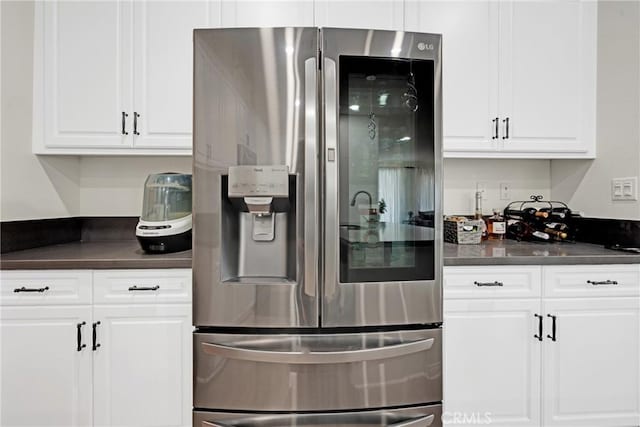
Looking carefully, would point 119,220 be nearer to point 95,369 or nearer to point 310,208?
point 95,369

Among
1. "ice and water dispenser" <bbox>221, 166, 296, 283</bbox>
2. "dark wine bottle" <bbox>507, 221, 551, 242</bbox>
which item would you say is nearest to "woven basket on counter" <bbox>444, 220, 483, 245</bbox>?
"dark wine bottle" <bbox>507, 221, 551, 242</bbox>

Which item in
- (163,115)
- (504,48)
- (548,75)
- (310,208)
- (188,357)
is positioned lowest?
(188,357)

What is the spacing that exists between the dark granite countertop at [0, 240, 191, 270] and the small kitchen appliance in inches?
2.0

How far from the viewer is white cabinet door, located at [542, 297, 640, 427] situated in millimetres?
1653

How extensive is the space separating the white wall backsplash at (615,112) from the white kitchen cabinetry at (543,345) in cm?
49

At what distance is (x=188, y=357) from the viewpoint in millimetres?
1566

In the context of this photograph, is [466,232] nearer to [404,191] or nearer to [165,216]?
[404,191]

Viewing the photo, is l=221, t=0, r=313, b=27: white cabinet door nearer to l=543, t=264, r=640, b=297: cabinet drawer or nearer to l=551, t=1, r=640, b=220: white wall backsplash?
l=551, t=1, r=640, b=220: white wall backsplash

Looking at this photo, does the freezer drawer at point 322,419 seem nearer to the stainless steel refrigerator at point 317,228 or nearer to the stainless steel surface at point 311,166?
the stainless steel refrigerator at point 317,228

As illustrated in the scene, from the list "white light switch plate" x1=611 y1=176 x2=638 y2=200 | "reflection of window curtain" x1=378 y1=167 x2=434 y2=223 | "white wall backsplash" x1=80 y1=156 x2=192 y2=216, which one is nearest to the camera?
"reflection of window curtain" x1=378 y1=167 x2=434 y2=223

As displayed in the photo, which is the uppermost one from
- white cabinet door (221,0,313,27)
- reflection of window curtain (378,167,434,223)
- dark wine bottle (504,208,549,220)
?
white cabinet door (221,0,313,27)

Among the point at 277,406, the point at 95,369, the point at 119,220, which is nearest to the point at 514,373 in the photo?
the point at 277,406

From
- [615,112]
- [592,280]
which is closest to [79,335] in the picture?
[592,280]

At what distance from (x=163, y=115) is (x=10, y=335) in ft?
3.66
